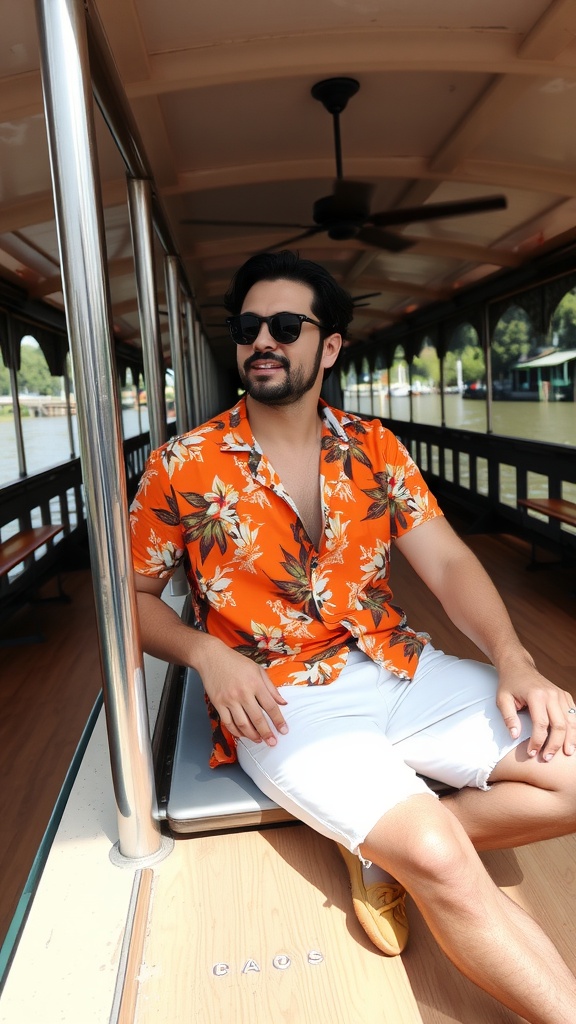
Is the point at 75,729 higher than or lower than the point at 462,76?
lower

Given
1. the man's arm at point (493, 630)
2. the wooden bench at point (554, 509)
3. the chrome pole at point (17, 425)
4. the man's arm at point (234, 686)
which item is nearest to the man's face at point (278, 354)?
the man's arm at point (493, 630)

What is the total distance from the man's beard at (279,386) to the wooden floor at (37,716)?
186 centimetres

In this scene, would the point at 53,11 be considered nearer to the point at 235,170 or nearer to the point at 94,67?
the point at 94,67

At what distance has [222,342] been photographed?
68.1ft

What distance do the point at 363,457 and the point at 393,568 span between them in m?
3.66

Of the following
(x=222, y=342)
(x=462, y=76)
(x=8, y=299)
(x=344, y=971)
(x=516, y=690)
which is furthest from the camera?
(x=222, y=342)

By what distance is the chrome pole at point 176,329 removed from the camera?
3.58 m

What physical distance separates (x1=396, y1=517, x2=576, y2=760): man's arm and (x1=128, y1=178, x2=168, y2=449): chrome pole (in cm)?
115

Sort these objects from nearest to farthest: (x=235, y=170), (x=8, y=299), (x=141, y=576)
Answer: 1. (x=141, y=576)
2. (x=235, y=170)
3. (x=8, y=299)

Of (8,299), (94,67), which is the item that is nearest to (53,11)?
(94,67)

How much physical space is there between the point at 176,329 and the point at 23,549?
94.8 inches

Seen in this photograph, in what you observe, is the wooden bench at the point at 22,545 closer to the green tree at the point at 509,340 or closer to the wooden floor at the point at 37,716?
the wooden floor at the point at 37,716

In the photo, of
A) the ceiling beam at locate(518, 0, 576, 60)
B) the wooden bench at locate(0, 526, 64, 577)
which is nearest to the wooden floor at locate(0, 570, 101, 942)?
the wooden bench at locate(0, 526, 64, 577)

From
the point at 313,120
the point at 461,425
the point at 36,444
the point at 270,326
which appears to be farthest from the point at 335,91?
the point at 461,425
